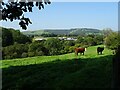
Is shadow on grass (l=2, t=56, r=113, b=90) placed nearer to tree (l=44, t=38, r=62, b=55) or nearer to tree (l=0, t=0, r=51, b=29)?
tree (l=0, t=0, r=51, b=29)

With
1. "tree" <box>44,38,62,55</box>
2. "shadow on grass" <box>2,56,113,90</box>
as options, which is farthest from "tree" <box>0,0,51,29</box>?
"tree" <box>44,38,62,55</box>

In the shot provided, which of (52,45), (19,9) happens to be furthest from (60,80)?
(52,45)

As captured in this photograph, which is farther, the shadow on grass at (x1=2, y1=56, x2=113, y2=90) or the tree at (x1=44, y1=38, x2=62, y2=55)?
the tree at (x1=44, y1=38, x2=62, y2=55)

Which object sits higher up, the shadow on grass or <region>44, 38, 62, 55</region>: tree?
<region>44, 38, 62, 55</region>: tree

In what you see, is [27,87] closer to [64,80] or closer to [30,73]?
[64,80]

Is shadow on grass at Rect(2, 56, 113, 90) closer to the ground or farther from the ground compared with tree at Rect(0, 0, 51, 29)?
closer to the ground

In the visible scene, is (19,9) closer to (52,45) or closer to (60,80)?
(60,80)

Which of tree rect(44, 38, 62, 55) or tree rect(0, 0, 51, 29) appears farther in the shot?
tree rect(44, 38, 62, 55)

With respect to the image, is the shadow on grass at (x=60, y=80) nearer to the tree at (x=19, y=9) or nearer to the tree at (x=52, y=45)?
the tree at (x=19, y=9)

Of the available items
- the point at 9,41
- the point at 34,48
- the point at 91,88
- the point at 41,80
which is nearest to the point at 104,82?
the point at 91,88

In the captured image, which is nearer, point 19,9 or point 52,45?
point 19,9

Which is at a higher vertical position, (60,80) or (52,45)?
(52,45)

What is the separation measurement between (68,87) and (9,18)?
434cm

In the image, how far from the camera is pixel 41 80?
12898 mm
